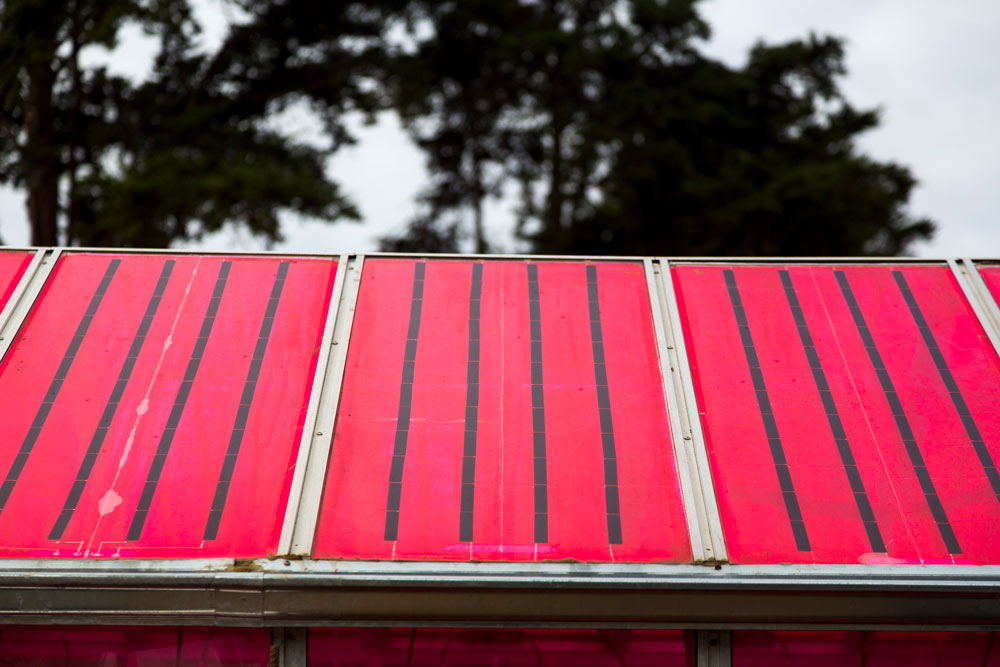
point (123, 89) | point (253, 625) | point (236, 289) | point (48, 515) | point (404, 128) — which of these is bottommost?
point (253, 625)

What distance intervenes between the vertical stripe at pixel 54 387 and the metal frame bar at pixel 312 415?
100 cm

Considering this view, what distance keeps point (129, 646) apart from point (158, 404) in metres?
0.89

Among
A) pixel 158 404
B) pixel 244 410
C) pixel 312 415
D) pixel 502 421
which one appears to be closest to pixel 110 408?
pixel 158 404

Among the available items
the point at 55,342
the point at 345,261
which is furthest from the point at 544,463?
the point at 55,342

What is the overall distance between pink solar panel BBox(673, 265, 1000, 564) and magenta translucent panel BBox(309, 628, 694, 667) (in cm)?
44

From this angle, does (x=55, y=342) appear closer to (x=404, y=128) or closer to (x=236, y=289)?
(x=236, y=289)

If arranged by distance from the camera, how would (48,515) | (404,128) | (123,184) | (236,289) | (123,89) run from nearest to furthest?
1. (48,515)
2. (236,289)
3. (123,184)
4. (123,89)
5. (404,128)

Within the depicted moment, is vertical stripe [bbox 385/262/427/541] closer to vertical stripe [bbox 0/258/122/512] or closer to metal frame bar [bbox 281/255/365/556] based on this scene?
metal frame bar [bbox 281/255/365/556]

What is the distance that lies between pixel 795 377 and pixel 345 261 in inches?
80.2

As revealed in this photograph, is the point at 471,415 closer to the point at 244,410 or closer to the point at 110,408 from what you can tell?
the point at 244,410

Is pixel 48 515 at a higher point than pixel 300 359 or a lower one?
lower

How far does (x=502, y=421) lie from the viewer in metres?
3.04

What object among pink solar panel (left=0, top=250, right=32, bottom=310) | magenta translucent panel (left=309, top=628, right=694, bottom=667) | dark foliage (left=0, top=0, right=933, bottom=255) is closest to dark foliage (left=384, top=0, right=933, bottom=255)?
dark foliage (left=0, top=0, right=933, bottom=255)

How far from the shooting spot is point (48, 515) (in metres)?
2.70
